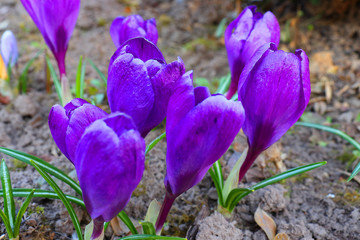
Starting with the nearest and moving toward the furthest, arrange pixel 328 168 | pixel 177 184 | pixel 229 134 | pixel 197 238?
pixel 229 134
pixel 177 184
pixel 197 238
pixel 328 168

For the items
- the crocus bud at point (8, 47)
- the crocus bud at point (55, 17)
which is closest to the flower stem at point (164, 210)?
the crocus bud at point (55, 17)

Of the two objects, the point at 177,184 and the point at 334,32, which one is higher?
the point at 177,184

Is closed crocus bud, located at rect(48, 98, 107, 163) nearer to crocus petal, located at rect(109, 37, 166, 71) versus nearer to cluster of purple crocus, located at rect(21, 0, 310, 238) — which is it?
cluster of purple crocus, located at rect(21, 0, 310, 238)

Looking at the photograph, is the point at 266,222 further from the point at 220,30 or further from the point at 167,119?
the point at 220,30

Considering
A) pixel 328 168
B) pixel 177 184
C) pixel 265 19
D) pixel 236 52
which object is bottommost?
pixel 328 168

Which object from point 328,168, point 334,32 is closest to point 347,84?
point 334,32

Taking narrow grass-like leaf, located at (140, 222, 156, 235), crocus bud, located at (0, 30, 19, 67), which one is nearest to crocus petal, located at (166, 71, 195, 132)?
narrow grass-like leaf, located at (140, 222, 156, 235)

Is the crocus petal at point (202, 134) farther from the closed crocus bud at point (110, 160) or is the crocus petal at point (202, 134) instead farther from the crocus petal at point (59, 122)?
the crocus petal at point (59, 122)

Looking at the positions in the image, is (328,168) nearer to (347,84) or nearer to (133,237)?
(347,84)
